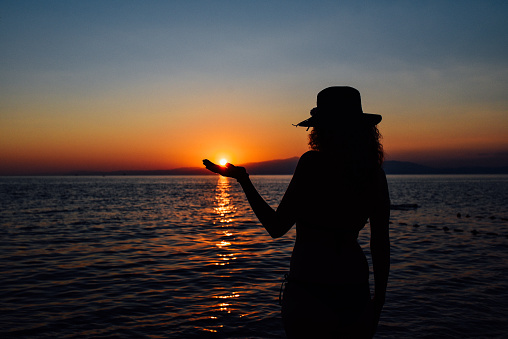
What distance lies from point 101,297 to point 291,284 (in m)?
8.27

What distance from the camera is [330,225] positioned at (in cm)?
234

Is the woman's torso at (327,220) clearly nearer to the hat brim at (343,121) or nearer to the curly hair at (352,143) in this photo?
the curly hair at (352,143)

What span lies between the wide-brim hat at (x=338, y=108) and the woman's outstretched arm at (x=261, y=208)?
584mm

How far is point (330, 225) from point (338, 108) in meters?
0.77

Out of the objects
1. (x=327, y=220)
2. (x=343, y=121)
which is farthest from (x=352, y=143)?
(x=327, y=220)

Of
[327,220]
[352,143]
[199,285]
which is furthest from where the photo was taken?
[199,285]

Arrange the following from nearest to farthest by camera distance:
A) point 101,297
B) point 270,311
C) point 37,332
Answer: point 37,332 → point 270,311 → point 101,297

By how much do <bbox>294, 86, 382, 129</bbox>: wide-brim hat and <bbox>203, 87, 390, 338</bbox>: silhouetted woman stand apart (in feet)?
0.05

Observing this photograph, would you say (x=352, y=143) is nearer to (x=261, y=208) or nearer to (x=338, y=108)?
(x=338, y=108)

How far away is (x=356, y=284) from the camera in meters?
2.40

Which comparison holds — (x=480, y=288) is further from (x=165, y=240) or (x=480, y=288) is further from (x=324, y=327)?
(x=165, y=240)

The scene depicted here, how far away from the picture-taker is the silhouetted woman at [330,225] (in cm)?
231

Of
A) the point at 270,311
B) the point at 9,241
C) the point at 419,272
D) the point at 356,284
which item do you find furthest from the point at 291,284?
the point at 9,241

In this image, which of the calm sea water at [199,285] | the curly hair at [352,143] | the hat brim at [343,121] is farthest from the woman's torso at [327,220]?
the calm sea water at [199,285]
